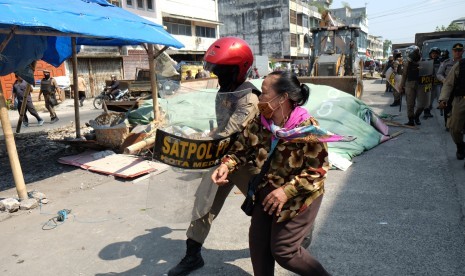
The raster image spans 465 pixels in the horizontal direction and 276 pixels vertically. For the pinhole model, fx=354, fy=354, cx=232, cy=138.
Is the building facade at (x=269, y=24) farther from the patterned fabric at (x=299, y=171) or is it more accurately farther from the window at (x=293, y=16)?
the patterned fabric at (x=299, y=171)

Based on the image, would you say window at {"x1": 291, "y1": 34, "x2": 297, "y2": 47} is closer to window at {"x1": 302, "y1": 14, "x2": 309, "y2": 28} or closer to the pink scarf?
window at {"x1": 302, "y1": 14, "x2": 309, "y2": 28}

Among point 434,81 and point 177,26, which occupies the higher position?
point 177,26

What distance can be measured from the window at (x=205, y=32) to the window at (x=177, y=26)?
1177 mm

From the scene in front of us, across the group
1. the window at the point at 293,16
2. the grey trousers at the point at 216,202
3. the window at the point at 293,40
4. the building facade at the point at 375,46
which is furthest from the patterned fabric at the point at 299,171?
the building facade at the point at 375,46

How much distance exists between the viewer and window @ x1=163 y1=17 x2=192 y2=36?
89.5 feet

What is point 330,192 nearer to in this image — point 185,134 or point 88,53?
point 185,134

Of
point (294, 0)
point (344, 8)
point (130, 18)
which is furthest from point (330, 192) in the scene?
point (344, 8)

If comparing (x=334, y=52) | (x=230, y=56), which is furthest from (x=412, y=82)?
(x=230, y=56)

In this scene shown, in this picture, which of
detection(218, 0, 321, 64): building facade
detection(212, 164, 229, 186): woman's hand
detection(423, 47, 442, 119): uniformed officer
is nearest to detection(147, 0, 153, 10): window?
detection(218, 0, 321, 64): building facade

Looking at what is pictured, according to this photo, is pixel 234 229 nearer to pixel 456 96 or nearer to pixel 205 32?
pixel 456 96

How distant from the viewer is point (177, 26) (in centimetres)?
2823

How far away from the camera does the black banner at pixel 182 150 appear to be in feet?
7.36

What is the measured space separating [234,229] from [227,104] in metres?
1.68

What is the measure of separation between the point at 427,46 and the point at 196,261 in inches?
569
